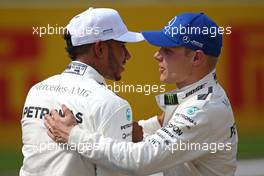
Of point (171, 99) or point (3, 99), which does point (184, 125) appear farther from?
point (3, 99)

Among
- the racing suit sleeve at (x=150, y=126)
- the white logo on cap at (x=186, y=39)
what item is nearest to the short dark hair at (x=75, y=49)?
the white logo on cap at (x=186, y=39)

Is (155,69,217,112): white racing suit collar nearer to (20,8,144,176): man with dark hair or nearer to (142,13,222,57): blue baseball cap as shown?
(142,13,222,57): blue baseball cap

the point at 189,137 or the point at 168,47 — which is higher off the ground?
the point at 168,47

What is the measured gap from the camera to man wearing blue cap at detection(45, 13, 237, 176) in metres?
2.67

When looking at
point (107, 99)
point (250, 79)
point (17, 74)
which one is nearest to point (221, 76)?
point (250, 79)

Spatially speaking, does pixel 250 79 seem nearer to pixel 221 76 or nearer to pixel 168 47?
pixel 221 76

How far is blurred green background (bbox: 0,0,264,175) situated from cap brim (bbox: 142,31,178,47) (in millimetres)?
2665

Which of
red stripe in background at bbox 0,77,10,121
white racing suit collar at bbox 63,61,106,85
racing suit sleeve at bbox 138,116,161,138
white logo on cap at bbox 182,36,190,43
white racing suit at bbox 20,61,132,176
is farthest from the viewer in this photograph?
red stripe in background at bbox 0,77,10,121

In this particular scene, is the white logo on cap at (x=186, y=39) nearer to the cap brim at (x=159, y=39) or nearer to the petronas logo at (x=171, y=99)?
the cap brim at (x=159, y=39)

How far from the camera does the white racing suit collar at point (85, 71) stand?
2752 mm

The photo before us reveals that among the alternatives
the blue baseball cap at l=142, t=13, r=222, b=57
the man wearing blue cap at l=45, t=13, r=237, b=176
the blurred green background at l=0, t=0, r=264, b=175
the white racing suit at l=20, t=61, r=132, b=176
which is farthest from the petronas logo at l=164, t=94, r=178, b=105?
the blurred green background at l=0, t=0, r=264, b=175

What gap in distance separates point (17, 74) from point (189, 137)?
3.04m

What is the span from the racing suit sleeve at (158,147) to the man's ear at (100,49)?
1.06 feet

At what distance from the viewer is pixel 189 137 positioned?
2.79 meters
